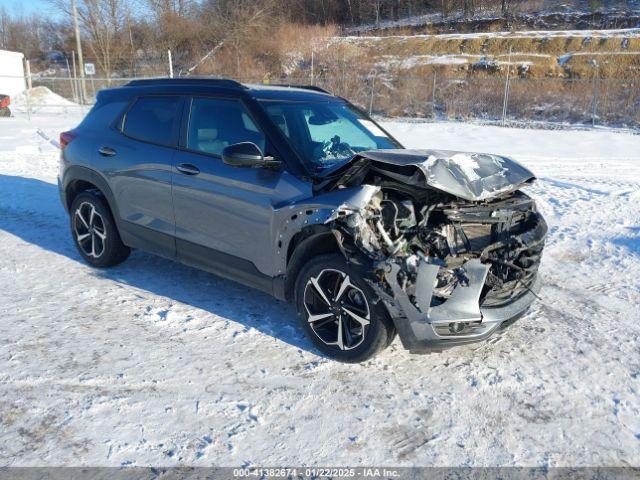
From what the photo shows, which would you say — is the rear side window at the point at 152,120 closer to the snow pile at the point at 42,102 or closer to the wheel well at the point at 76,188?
the wheel well at the point at 76,188

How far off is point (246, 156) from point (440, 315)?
1.71 m

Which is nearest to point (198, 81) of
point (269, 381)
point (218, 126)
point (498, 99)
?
point (218, 126)

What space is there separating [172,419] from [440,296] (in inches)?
68.3

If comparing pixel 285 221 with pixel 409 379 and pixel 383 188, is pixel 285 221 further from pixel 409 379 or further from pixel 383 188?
pixel 409 379

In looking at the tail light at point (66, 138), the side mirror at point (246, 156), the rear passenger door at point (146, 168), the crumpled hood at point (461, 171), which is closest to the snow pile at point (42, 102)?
the tail light at point (66, 138)

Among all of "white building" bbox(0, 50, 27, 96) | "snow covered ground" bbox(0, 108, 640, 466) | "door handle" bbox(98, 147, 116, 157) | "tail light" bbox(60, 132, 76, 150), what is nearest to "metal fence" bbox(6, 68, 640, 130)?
"white building" bbox(0, 50, 27, 96)

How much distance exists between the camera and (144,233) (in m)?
4.99

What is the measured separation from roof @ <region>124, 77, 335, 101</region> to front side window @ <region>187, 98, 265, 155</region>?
117 mm

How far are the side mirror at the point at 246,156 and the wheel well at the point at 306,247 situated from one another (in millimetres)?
581

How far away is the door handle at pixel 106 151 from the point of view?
204 inches

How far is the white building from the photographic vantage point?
3225 cm

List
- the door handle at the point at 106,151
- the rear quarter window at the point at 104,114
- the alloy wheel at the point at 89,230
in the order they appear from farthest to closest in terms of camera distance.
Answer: the alloy wheel at the point at 89,230 < the rear quarter window at the point at 104,114 < the door handle at the point at 106,151

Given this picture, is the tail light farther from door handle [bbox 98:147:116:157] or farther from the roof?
the roof

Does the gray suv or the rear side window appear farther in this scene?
the rear side window
